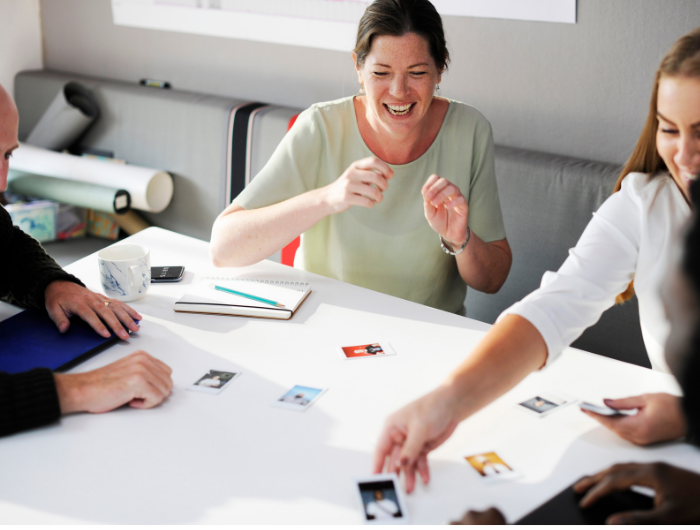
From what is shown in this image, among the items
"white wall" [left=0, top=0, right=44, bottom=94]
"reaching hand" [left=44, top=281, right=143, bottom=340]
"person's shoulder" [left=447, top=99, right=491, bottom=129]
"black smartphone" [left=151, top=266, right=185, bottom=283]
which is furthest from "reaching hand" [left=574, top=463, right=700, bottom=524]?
"white wall" [left=0, top=0, right=44, bottom=94]

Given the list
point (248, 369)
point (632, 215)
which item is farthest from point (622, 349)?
point (248, 369)

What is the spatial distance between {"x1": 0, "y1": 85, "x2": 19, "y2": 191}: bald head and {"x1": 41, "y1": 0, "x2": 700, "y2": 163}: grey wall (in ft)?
4.46

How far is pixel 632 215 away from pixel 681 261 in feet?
2.53

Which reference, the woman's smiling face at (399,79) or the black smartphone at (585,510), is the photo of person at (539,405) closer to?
the black smartphone at (585,510)

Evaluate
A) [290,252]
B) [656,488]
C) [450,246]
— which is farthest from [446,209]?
[656,488]

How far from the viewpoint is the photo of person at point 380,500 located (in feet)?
2.39

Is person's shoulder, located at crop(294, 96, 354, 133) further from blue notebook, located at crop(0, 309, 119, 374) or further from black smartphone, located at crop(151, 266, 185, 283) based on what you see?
blue notebook, located at crop(0, 309, 119, 374)

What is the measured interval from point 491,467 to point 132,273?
78cm

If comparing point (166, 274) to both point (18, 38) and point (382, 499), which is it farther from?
point (18, 38)

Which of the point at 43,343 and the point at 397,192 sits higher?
the point at 397,192

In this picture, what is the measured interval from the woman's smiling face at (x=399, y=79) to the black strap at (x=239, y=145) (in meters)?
0.98

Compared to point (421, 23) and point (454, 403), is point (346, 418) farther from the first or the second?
point (421, 23)

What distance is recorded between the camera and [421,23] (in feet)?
4.64

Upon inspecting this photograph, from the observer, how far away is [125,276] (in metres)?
1.24
